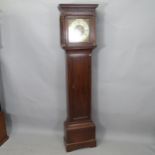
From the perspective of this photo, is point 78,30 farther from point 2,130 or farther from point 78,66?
point 2,130

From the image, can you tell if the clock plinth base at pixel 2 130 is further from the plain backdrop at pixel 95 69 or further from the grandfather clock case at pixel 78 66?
the grandfather clock case at pixel 78 66

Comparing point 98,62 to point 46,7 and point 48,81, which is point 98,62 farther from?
point 46,7

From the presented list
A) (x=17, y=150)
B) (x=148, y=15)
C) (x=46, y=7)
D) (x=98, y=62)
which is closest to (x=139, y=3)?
(x=148, y=15)

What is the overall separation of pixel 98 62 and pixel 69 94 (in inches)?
18.6

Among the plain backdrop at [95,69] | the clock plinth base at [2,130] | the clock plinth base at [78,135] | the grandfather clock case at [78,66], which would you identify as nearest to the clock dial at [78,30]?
the grandfather clock case at [78,66]

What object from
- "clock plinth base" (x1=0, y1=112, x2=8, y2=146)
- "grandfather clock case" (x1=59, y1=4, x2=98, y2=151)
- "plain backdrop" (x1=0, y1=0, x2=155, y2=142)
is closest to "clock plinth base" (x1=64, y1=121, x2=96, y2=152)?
"grandfather clock case" (x1=59, y1=4, x2=98, y2=151)

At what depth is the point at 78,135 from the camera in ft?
6.75

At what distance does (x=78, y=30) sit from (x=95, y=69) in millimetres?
501

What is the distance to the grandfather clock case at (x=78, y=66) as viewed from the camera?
1.79 m

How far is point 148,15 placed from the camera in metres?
1.98

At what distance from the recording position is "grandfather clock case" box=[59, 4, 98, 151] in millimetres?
1789

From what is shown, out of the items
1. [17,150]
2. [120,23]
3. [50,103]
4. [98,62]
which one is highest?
[120,23]

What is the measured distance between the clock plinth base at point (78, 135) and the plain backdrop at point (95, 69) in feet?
0.80

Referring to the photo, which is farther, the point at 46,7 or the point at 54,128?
the point at 54,128
